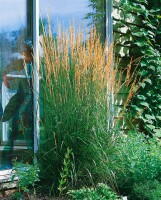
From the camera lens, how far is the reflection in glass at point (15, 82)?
390 cm

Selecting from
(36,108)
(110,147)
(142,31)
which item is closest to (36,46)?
(36,108)

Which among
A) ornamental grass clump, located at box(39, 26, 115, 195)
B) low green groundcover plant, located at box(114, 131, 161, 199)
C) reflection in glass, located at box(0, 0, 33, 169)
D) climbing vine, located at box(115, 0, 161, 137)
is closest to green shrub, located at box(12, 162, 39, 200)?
ornamental grass clump, located at box(39, 26, 115, 195)

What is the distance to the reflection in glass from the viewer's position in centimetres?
390

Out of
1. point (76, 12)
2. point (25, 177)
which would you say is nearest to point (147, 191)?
point (25, 177)

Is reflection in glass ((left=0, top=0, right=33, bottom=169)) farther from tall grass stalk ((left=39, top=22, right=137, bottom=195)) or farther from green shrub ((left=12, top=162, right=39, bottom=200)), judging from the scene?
green shrub ((left=12, top=162, right=39, bottom=200))

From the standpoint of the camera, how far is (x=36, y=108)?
3.86m

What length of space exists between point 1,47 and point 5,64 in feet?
0.52

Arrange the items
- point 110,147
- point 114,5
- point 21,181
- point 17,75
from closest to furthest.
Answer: point 21,181 → point 110,147 → point 17,75 → point 114,5

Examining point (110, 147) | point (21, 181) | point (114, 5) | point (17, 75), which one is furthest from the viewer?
point (114, 5)

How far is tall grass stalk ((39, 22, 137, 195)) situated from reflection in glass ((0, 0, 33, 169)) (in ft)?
0.84

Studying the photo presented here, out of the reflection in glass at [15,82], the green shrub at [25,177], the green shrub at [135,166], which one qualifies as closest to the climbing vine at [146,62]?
the green shrub at [135,166]

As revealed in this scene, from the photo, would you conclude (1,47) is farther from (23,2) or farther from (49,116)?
(49,116)

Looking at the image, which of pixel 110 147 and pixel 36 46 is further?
pixel 36 46

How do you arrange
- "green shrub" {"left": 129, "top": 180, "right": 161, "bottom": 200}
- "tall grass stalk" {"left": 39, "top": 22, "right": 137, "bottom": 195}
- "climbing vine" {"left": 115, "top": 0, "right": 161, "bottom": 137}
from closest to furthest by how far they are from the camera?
"green shrub" {"left": 129, "top": 180, "right": 161, "bottom": 200} → "tall grass stalk" {"left": 39, "top": 22, "right": 137, "bottom": 195} → "climbing vine" {"left": 115, "top": 0, "right": 161, "bottom": 137}
